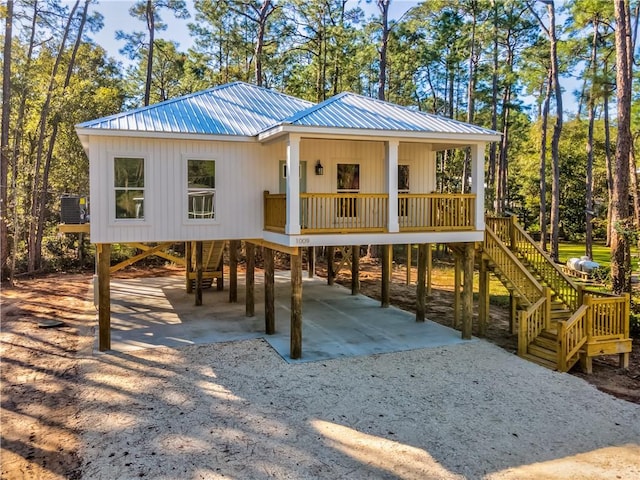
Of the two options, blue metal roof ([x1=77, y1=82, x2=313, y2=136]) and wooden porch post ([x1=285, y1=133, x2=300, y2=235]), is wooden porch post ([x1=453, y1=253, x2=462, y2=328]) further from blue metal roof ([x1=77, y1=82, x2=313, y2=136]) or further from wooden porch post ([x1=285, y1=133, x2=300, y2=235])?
blue metal roof ([x1=77, y1=82, x2=313, y2=136])

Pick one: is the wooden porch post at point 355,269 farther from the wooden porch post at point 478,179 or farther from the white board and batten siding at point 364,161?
the wooden porch post at point 478,179

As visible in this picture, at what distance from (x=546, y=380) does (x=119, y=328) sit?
10.4 m

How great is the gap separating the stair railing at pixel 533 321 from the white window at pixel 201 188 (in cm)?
759

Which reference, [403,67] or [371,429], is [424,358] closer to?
[371,429]

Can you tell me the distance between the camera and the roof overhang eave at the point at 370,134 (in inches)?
390

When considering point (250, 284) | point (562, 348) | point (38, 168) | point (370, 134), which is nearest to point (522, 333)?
point (562, 348)

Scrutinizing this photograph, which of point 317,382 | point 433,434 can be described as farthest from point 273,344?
point 433,434

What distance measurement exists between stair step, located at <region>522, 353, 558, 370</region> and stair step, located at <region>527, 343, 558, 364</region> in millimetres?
48

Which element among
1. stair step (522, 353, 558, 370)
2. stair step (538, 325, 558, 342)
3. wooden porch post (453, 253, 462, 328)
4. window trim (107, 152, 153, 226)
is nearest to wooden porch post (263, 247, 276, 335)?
window trim (107, 152, 153, 226)

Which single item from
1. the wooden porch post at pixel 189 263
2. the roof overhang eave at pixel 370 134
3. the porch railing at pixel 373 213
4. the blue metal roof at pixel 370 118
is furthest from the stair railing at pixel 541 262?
the wooden porch post at pixel 189 263

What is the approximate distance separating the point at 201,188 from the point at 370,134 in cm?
418

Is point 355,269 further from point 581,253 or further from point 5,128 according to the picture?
point 581,253

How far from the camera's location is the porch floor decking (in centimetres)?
1127

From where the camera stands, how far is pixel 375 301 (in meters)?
16.6
